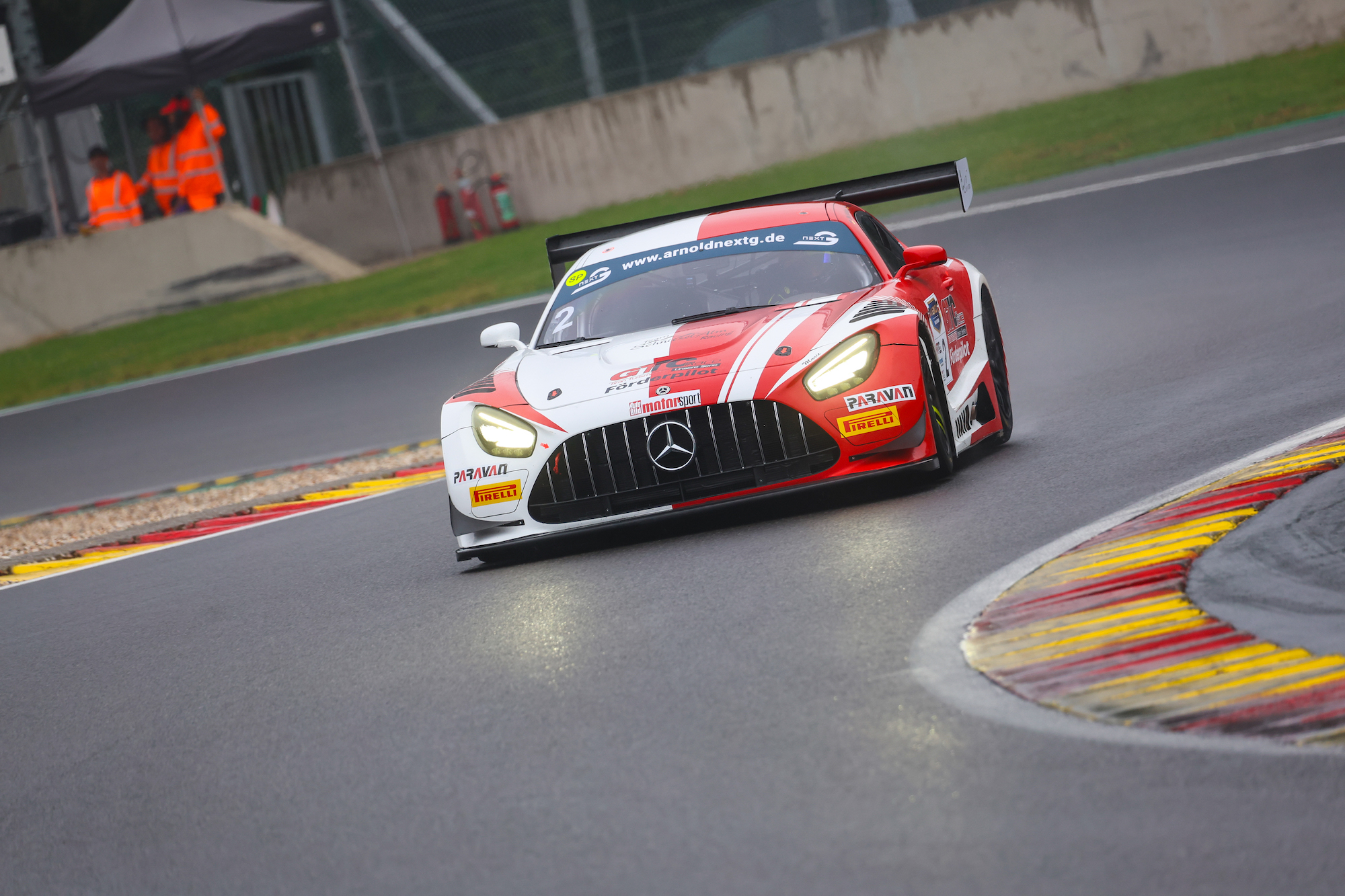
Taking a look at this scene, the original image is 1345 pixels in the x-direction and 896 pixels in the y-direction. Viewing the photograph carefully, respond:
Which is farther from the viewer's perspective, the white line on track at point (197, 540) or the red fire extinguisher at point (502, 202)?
the red fire extinguisher at point (502, 202)

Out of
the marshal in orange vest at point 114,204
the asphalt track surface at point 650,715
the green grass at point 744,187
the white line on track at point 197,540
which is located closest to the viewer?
the asphalt track surface at point 650,715

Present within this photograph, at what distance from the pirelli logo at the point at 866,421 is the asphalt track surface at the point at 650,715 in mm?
351

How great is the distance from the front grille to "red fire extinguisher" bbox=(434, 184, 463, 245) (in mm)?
20088

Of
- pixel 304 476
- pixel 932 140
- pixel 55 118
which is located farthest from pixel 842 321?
pixel 55 118

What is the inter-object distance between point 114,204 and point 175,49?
229 centimetres

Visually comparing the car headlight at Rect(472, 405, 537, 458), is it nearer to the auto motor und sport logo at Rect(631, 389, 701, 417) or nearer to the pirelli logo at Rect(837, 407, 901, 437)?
the auto motor und sport logo at Rect(631, 389, 701, 417)

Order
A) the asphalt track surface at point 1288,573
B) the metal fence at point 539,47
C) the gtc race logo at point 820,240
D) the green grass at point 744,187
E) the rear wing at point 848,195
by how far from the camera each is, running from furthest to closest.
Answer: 1. the metal fence at point 539,47
2. the green grass at point 744,187
3. the rear wing at point 848,195
4. the gtc race logo at point 820,240
5. the asphalt track surface at point 1288,573

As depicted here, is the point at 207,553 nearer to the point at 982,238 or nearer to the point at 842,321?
the point at 842,321

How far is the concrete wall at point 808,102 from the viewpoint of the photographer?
23.6 m

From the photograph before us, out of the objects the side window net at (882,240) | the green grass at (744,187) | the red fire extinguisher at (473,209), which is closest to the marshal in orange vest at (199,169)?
the green grass at (744,187)

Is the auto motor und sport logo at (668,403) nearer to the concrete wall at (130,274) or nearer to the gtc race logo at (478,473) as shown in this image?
the gtc race logo at (478,473)

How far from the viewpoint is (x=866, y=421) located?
6.73 m

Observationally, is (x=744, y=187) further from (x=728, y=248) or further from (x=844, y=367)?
(x=844, y=367)

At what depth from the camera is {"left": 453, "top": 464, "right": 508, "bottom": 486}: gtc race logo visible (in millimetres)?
7078
